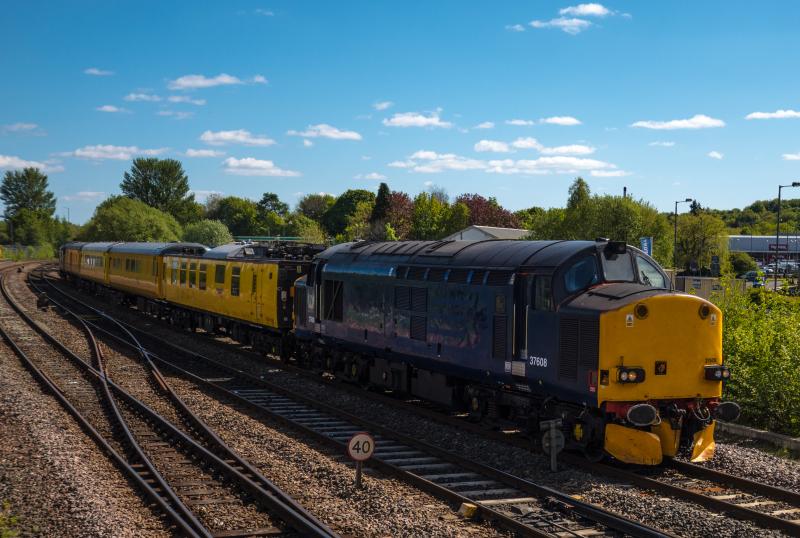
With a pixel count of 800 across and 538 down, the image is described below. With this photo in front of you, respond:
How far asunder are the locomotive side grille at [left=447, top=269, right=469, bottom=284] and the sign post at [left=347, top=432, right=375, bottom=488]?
449 cm

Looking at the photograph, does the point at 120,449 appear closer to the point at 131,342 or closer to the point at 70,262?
the point at 131,342

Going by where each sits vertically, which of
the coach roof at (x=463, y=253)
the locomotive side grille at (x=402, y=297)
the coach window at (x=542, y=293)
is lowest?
the locomotive side grille at (x=402, y=297)

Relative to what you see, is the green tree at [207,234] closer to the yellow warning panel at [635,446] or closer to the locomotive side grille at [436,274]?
the locomotive side grille at [436,274]

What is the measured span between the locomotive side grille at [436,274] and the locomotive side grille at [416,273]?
0.26 meters

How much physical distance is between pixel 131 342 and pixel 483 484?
22525 mm

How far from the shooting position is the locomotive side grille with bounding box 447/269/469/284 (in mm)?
15547

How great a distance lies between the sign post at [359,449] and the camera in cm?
1188

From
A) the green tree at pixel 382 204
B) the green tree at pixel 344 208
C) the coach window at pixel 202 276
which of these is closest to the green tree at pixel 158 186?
the green tree at pixel 344 208

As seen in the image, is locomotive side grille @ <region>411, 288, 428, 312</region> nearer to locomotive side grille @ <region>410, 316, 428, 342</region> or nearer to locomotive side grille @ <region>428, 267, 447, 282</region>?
locomotive side grille @ <region>410, 316, 428, 342</region>

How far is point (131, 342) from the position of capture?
3134cm

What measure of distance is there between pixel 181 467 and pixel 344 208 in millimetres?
140231

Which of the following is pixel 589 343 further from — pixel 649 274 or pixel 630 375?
pixel 649 274

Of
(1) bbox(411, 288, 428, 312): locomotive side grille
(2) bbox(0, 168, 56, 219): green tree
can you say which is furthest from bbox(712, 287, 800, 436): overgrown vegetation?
(2) bbox(0, 168, 56, 219): green tree

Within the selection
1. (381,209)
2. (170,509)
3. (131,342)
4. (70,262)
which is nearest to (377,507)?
(170,509)
